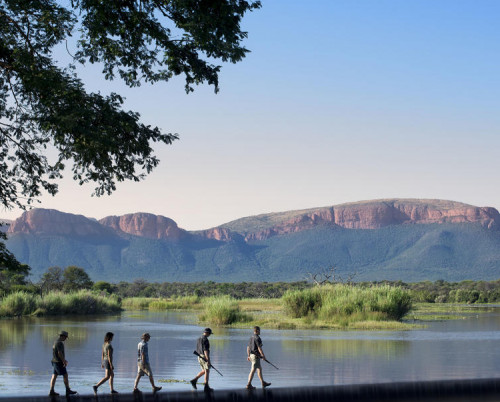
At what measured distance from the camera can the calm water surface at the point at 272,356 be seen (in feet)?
72.9

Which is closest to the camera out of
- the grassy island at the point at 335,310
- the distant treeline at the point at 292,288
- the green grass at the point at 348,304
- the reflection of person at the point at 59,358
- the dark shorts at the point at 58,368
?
the reflection of person at the point at 59,358

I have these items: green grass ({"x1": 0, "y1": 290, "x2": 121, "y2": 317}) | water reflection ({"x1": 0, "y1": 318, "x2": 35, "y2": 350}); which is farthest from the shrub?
green grass ({"x1": 0, "y1": 290, "x2": 121, "y2": 317})

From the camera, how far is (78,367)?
2594 centimetres

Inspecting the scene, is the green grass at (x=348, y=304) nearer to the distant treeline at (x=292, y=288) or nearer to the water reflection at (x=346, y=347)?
the water reflection at (x=346, y=347)

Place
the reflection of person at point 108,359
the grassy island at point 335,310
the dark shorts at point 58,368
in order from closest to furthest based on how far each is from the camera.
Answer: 1. the dark shorts at point 58,368
2. the reflection of person at point 108,359
3. the grassy island at point 335,310

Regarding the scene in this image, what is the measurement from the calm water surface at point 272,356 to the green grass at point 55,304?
10754 millimetres

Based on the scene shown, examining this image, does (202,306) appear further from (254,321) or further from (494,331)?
(494,331)

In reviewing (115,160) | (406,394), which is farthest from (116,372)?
(406,394)

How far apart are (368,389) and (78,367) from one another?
11.2 m

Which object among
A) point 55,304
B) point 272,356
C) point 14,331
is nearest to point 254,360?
point 272,356

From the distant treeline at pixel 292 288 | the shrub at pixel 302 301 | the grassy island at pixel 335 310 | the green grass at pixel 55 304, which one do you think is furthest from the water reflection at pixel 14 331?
the distant treeline at pixel 292 288

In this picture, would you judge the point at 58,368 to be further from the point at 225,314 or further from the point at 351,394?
the point at 225,314

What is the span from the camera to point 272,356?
2891 centimetres

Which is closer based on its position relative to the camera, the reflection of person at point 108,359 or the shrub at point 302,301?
the reflection of person at point 108,359
